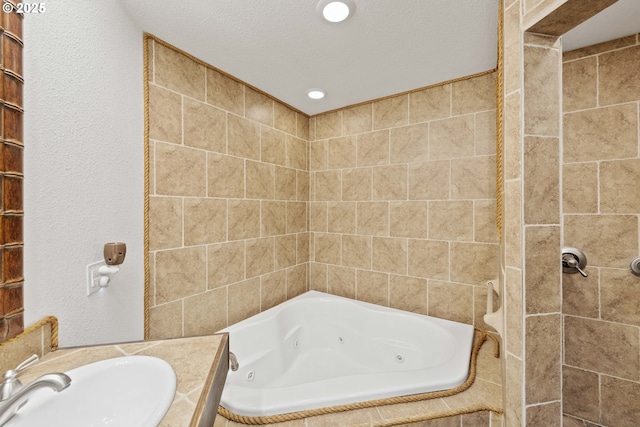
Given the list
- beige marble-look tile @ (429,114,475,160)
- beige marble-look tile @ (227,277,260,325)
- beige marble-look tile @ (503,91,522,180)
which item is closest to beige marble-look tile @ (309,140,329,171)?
beige marble-look tile @ (429,114,475,160)

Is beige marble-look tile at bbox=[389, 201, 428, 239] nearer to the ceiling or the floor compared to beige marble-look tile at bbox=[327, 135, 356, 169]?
nearer to the floor

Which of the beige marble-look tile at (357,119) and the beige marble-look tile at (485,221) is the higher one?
the beige marble-look tile at (357,119)

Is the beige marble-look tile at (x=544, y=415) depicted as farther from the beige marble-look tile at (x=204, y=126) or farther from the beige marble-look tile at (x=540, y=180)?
the beige marble-look tile at (x=204, y=126)

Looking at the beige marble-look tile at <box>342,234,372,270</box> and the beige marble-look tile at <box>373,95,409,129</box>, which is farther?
the beige marble-look tile at <box>342,234,372,270</box>

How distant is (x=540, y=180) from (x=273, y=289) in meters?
1.93

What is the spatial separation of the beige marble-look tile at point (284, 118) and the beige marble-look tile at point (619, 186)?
7.09 ft

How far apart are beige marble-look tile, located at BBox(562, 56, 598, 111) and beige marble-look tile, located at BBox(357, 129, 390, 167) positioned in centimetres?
111

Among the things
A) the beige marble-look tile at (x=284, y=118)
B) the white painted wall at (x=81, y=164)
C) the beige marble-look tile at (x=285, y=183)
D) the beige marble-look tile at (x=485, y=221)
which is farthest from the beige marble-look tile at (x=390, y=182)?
the white painted wall at (x=81, y=164)

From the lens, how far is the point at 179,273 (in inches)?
61.2

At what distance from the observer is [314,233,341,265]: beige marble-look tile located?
8.04 feet

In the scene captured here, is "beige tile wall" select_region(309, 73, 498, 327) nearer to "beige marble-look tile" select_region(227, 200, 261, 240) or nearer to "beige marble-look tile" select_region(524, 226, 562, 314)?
"beige marble-look tile" select_region(227, 200, 261, 240)

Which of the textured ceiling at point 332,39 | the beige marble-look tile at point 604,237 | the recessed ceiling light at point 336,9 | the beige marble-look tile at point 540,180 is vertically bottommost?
the beige marble-look tile at point 604,237

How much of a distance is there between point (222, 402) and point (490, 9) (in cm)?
216

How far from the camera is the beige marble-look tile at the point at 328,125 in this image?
244 centimetres
